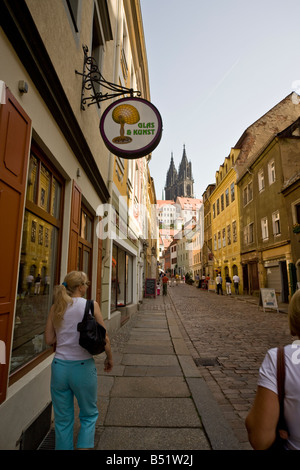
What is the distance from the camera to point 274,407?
131 centimetres

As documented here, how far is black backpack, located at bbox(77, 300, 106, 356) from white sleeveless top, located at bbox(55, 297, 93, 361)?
0.07 metres

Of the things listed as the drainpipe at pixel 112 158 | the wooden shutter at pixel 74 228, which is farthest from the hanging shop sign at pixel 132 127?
the drainpipe at pixel 112 158

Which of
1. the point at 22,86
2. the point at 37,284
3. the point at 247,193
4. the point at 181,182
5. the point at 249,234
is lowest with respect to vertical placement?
the point at 37,284

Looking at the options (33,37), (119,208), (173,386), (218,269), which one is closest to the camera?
(33,37)

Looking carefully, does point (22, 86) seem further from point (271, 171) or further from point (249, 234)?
point (249, 234)

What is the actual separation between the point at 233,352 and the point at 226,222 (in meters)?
24.3

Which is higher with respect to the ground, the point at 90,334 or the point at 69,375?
the point at 90,334

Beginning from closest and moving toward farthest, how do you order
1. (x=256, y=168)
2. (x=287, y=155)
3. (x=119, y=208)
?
(x=119, y=208), (x=287, y=155), (x=256, y=168)

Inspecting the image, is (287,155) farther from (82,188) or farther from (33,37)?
(33,37)

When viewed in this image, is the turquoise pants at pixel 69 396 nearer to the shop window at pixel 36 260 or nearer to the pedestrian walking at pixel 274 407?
the shop window at pixel 36 260

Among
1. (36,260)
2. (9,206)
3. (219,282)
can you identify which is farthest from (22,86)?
(219,282)

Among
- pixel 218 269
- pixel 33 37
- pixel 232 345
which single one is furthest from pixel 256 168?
pixel 33 37

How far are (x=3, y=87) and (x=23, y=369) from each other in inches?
103

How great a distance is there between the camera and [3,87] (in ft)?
7.37
